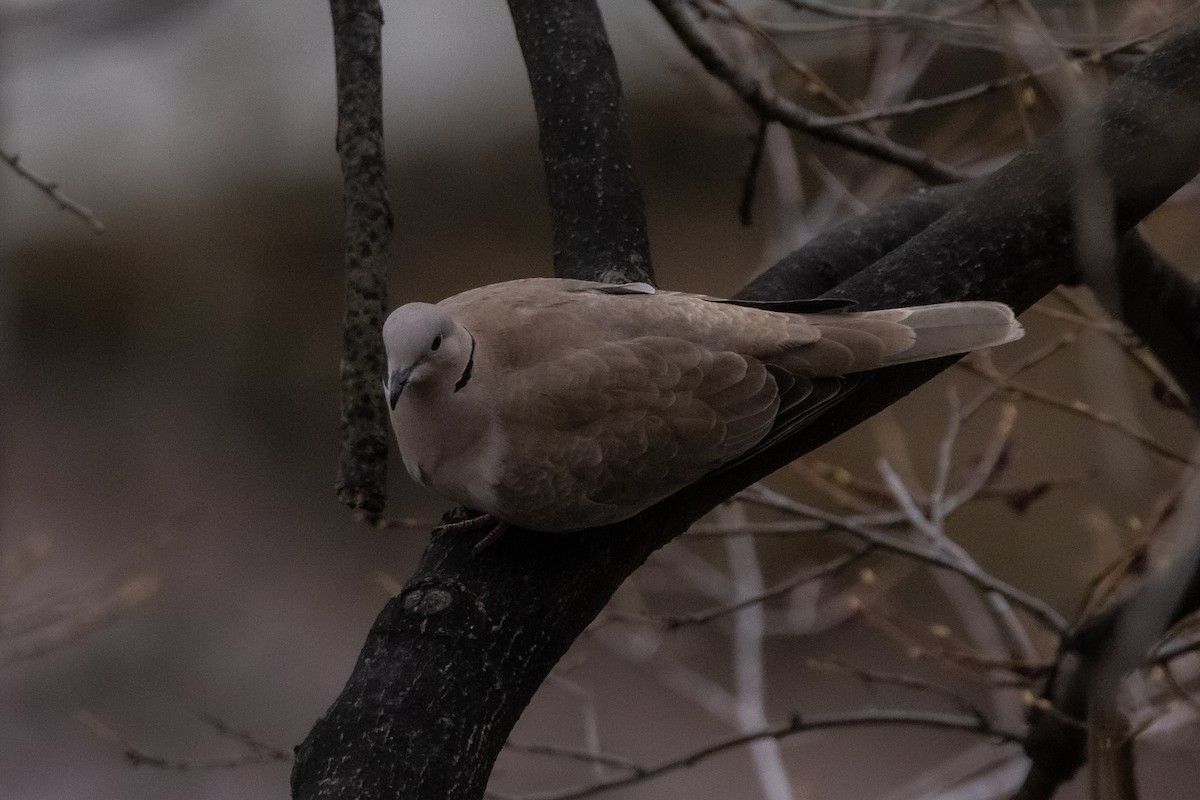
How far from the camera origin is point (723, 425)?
4.59 ft

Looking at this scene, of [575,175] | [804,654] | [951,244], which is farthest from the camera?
[804,654]

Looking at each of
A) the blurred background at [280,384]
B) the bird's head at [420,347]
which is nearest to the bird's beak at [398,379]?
the bird's head at [420,347]

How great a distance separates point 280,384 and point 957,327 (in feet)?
13.7

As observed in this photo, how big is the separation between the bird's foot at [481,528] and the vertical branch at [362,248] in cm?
13

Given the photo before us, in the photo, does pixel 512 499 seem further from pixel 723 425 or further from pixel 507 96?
pixel 507 96

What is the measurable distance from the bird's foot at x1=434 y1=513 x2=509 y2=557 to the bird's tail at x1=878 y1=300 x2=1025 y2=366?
0.54 meters

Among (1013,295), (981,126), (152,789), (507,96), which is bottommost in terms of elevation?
(152,789)

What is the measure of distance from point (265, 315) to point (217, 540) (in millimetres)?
1057

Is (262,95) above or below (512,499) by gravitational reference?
above

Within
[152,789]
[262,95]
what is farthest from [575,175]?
[262,95]

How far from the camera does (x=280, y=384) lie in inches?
203

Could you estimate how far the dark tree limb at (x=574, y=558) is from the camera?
3.49 ft

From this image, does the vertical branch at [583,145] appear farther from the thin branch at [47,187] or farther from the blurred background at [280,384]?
the blurred background at [280,384]

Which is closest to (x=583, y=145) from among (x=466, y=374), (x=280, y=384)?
(x=466, y=374)
